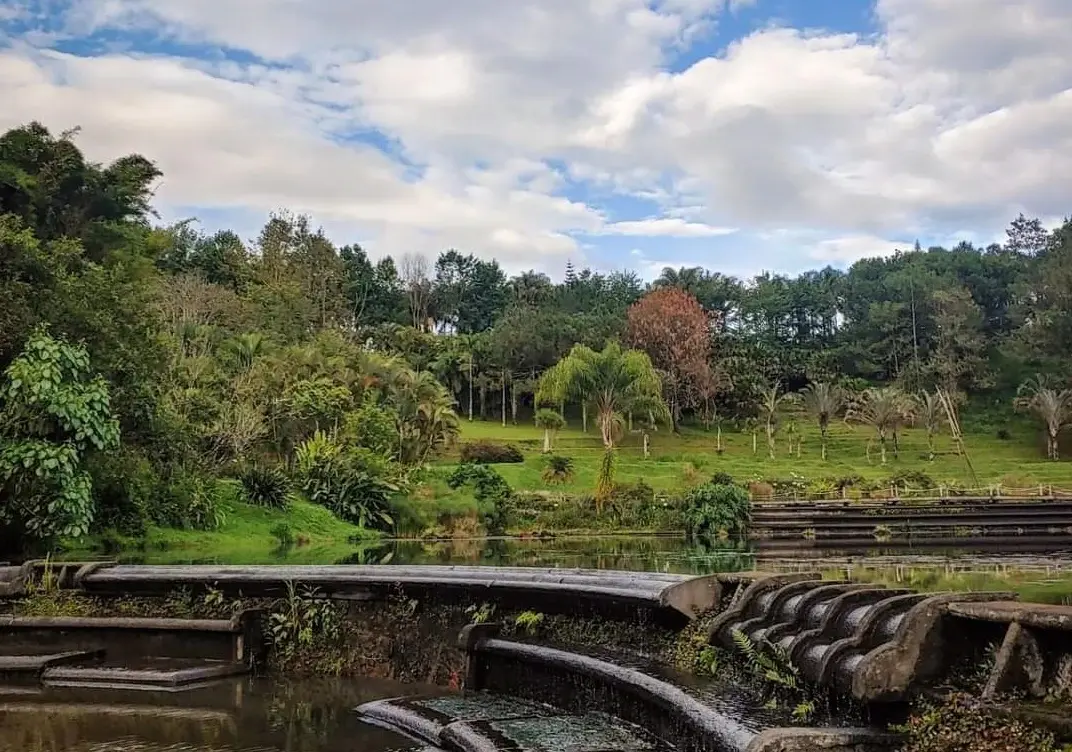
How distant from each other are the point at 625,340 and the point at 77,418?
4900 centimetres

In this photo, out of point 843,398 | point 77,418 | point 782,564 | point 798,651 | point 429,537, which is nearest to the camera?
point 798,651

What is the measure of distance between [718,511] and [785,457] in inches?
779

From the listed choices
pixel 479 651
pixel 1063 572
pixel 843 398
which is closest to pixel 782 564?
pixel 1063 572

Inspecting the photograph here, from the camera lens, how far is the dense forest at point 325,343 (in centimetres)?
1492

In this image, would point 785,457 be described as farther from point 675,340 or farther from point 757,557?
point 757,557

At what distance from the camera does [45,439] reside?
1392 cm

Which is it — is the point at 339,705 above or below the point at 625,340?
below

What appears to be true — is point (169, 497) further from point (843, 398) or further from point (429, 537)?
point (843, 398)

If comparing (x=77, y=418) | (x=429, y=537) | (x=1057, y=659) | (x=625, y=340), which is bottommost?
(x=429, y=537)

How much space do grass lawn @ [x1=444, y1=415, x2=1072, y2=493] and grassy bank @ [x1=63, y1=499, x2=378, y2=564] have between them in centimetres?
1089

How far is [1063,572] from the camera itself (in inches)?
Result: 596

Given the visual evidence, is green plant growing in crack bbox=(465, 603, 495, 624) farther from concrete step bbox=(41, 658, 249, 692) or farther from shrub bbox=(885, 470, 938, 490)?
shrub bbox=(885, 470, 938, 490)

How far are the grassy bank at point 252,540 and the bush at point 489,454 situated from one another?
1541 centimetres

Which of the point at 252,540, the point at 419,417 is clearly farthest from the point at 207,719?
the point at 419,417
